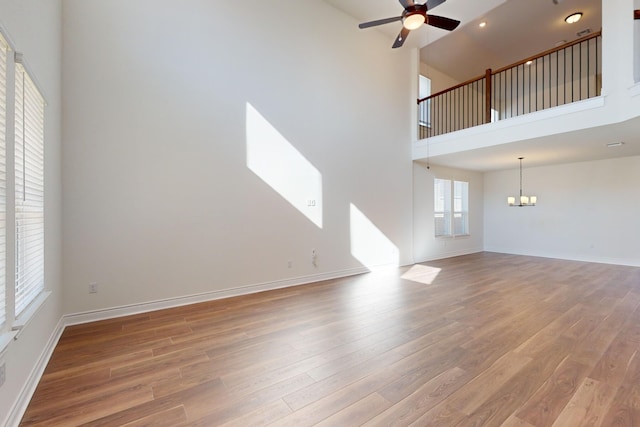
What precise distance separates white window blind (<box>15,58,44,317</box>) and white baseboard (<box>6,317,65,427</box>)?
49 centimetres

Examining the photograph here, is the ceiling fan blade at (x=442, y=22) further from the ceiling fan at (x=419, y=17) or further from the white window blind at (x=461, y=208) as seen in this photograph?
the white window blind at (x=461, y=208)

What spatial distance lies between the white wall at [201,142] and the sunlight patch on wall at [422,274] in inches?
39.1

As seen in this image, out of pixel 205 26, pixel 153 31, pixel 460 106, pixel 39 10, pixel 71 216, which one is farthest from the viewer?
pixel 460 106

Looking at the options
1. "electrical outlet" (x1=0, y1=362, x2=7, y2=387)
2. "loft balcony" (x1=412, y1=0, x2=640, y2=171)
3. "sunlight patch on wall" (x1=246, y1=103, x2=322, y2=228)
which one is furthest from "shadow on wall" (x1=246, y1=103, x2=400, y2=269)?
"electrical outlet" (x1=0, y1=362, x2=7, y2=387)

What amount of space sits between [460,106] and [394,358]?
319 inches

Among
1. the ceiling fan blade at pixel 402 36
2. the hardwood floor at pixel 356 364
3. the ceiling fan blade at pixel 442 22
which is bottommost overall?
the hardwood floor at pixel 356 364

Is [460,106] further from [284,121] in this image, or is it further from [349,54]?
[284,121]

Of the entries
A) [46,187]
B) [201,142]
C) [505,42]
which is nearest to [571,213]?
[505,42]

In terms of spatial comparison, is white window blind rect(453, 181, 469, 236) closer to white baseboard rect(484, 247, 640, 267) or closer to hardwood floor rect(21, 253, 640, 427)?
white baseboard rect(484, 247, 640, 267)

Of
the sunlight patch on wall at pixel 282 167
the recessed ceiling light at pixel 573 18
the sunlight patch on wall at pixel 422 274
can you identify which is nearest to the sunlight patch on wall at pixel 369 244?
the sunlight patch on wall at pixel 422 274

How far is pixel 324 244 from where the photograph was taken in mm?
4934

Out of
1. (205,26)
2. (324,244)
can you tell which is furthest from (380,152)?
(205,26)

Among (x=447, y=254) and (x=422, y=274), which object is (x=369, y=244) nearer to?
(x=422, y=274)

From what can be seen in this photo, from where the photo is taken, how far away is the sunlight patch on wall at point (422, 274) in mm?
4883
